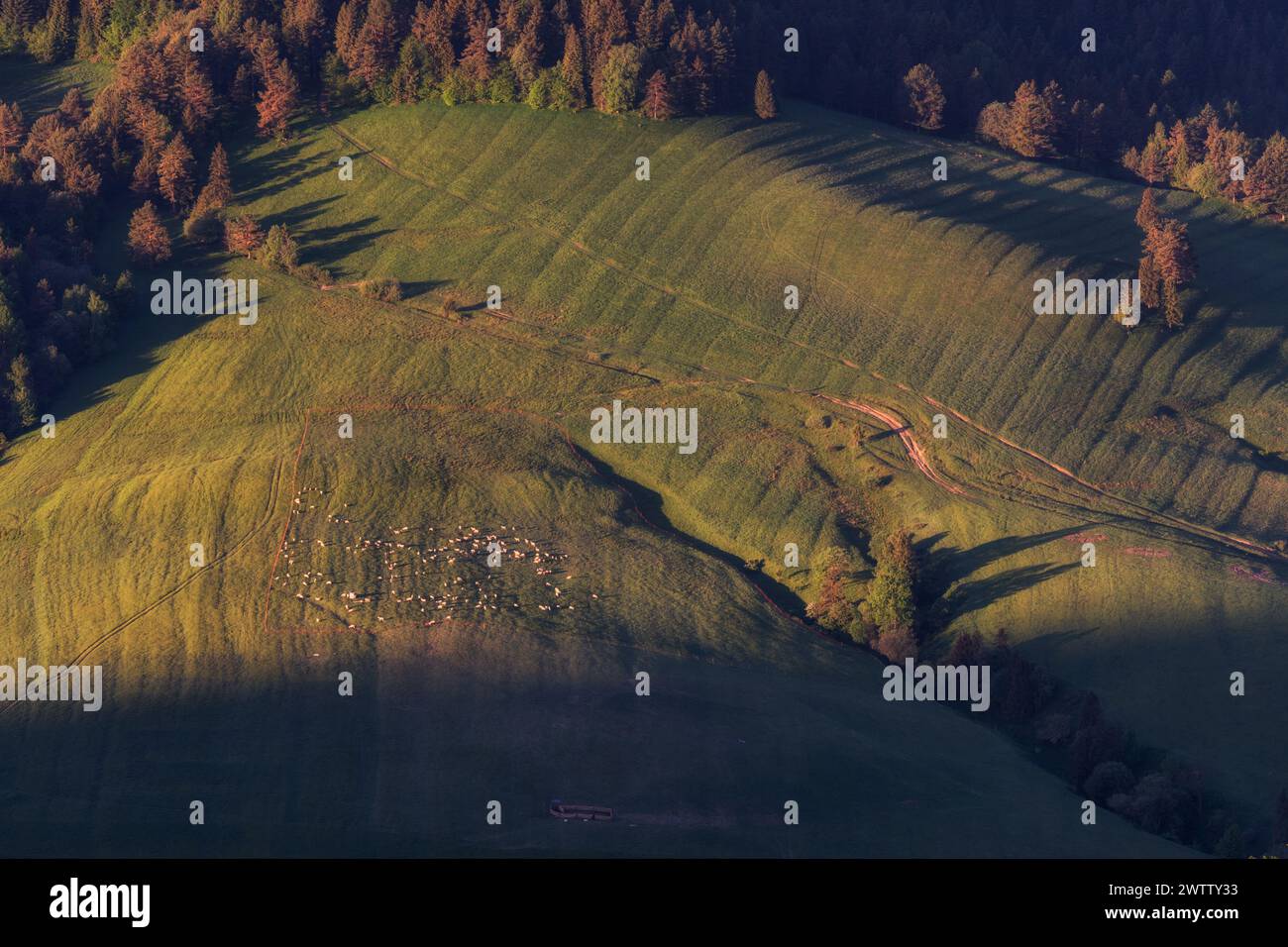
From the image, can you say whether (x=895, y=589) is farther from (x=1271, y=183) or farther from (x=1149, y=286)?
(x=1271, y=183)

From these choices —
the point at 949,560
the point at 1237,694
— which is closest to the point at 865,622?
the point at 949,560

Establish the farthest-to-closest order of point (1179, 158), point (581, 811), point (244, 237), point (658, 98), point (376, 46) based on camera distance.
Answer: point (1179, 158), point (376, 46), point (658, 98), point (244, 237), point (581, 811)

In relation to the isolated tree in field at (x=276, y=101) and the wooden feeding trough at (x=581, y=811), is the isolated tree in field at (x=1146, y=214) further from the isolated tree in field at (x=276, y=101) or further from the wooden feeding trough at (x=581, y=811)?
the wooden feeding trough at (x=581, y=811)

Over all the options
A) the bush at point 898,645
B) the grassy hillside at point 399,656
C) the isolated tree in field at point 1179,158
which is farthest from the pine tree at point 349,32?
the isolated tree in field at point 1179,158

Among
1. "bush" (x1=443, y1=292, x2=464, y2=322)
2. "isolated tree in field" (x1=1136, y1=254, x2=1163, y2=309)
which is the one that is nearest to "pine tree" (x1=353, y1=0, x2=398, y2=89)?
"bush" (x1=443, y1=292, x2=464, y2=322)

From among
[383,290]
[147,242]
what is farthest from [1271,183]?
[147,242]

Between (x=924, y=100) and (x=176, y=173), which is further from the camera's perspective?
(x=924, y=100)

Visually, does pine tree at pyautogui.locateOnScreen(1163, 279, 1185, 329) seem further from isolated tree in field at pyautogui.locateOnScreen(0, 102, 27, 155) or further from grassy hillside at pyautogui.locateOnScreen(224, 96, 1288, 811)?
isolated tree in field at pyautogui.locateOnScreen(0, 102, 27, 155)
